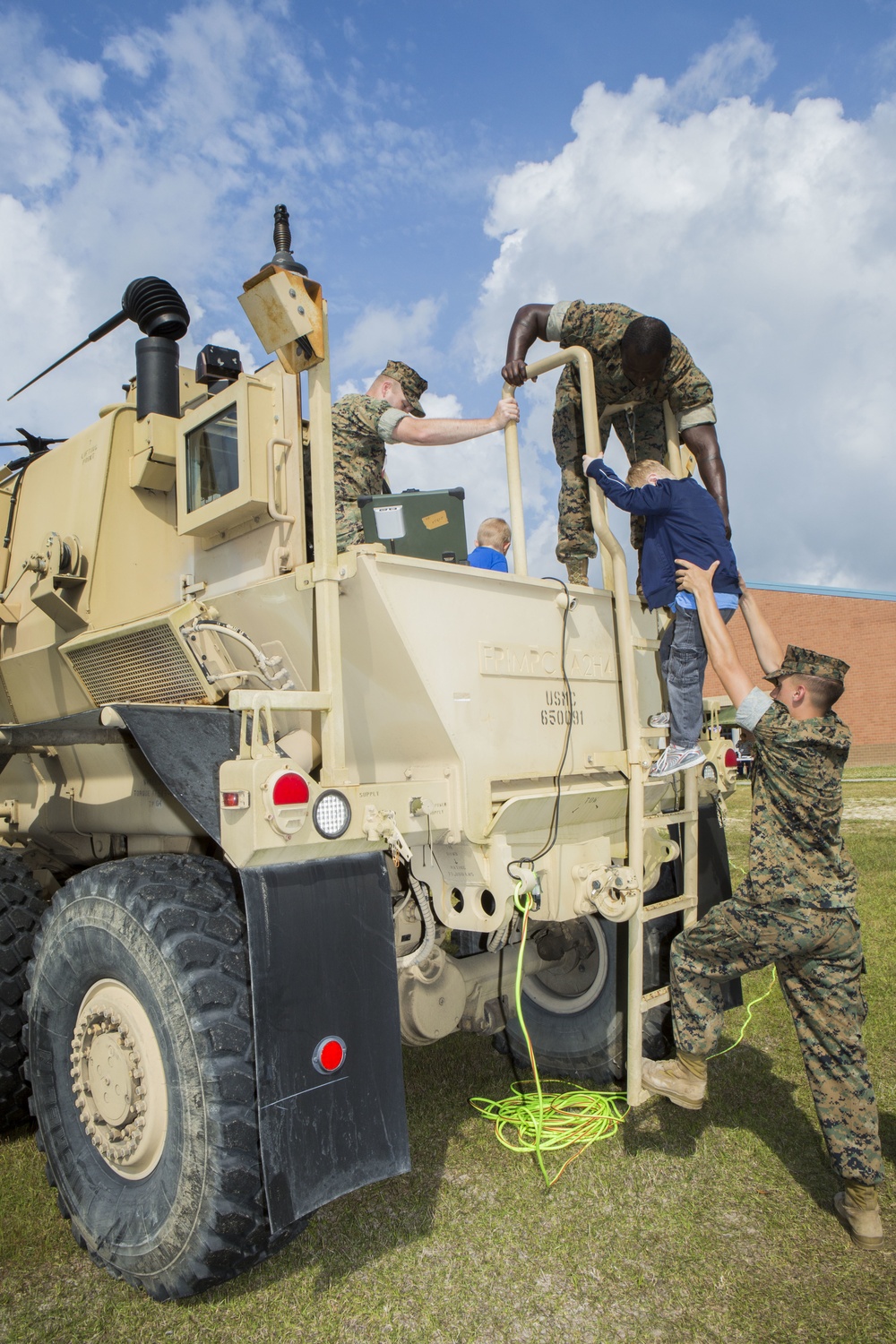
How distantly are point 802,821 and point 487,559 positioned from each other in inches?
68.0

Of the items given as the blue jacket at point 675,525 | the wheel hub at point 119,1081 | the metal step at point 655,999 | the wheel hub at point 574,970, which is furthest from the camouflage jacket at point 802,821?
the wheel hub at point 119,1081

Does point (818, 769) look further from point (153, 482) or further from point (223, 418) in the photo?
point (153, 482)

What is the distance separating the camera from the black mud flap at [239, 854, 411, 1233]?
7.57 ft

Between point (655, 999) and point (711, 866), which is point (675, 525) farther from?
point (655, 999)

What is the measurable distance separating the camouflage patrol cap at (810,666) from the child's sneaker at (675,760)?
1.44 ft

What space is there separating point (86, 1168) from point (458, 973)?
138 cm

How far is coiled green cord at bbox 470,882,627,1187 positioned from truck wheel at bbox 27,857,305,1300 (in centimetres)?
117

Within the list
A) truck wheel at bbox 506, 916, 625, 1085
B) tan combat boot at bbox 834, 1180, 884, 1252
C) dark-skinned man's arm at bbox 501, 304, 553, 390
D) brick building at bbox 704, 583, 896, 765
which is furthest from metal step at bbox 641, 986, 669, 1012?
brick building at bbox 704, 583, 896, 765

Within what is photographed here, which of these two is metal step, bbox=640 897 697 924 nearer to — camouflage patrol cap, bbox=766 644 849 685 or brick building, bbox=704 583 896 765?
camouflage patrol cap, bbox=766 644 849 685

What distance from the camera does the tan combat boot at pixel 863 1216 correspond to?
2.87 metres

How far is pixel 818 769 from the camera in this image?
3.12 meters

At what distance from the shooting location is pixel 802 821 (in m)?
3.12

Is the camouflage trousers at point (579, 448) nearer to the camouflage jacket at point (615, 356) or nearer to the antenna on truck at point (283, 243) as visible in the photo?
the camouflage jacket at point (615, 356)

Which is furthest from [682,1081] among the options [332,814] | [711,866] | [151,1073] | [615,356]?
[615,356]
